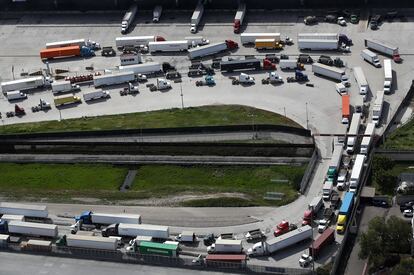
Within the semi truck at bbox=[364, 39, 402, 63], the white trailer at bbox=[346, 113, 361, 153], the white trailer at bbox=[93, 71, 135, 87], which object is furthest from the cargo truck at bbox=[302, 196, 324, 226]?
the white trailer at bbox=[93, 71, 135, 87]

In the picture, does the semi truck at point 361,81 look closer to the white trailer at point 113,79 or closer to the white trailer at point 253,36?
the white trailer at point 253,36

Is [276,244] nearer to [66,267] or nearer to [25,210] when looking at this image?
[66,267]

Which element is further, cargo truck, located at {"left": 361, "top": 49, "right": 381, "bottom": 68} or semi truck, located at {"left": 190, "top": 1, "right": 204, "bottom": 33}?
semi truck, located at {"left": 190, "top": 1, "right": 204, "bottom": 33}

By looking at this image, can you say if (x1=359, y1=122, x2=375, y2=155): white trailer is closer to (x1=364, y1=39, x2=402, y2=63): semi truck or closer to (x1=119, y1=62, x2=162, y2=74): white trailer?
(x1=364, y1=39, x2=402, y2=63): semi truck

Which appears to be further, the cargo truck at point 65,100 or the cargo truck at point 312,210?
the cargo truck at point 65,100

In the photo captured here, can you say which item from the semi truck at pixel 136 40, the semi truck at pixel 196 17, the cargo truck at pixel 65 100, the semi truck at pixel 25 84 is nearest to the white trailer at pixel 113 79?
the cargo truck at pixel 65 100

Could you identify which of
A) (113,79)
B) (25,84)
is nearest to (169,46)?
(113,79)
